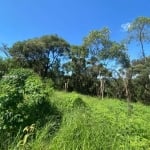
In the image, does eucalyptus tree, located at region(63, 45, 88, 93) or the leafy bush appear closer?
the leafy bush

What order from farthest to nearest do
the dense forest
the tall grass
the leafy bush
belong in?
the dense forest
the leafy bush
the tall grass

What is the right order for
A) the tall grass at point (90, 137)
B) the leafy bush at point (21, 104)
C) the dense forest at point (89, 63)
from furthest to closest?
the dense forest at point (89, 63), the leafy bush at point (21, 104), the tall grass at point (90, 137)

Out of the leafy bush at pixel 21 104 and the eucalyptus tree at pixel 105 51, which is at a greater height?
the eucalyptus tree at pixel 105 51

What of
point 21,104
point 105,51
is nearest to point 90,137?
point 21,104

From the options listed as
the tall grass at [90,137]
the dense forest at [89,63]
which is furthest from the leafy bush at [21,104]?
the dense forest at [89,63]

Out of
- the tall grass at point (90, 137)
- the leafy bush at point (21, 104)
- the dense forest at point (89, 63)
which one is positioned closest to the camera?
the tall grass at point (90, 137)

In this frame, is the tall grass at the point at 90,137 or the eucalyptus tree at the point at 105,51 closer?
the tall grass at the point at 90,137

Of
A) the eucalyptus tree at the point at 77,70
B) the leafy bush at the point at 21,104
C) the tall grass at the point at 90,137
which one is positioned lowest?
the tall grass at the point at 90,137

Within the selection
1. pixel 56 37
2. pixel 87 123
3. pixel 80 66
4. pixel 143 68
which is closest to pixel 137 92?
pixel 143 68

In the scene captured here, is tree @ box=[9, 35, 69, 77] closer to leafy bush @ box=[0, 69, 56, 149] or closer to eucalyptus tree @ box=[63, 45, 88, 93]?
eucalyptus tree @ box=[63, 45, 88, 93]

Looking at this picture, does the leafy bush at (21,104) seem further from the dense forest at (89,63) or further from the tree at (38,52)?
the tree at (38,52)

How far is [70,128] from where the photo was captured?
677 cm

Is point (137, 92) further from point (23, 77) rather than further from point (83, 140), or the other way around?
point (83, 140)

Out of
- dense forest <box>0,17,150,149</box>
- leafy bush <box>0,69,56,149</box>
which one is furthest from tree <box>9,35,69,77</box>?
leafy bush <box>0,69,56,149</box>
